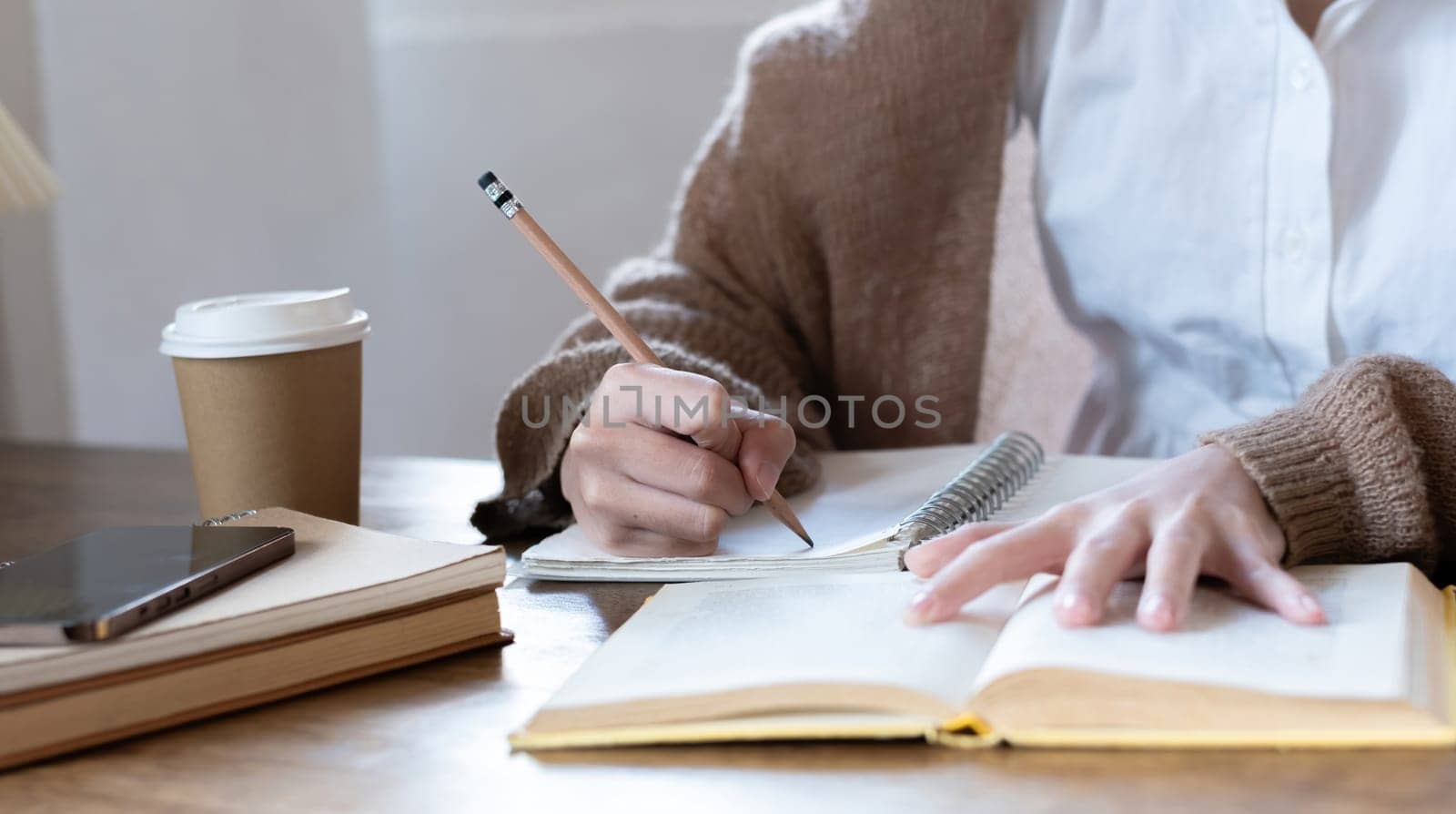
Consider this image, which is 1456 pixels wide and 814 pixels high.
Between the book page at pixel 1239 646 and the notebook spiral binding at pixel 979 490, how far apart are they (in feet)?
0.40

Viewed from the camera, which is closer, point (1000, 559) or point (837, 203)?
point (1000, 559)

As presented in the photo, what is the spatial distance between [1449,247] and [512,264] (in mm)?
1333

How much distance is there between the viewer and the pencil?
677 mm

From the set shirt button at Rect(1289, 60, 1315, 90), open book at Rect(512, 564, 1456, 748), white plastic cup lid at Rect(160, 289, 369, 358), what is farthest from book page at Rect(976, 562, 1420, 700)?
shirt button at Rect(1289, 60, 1315, 90)

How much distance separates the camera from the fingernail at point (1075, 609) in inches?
19.0

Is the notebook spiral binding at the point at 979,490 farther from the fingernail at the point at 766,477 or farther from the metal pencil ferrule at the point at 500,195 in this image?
the metal pencil ferrule at the point at 500,195

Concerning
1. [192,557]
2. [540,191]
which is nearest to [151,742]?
[192,557]

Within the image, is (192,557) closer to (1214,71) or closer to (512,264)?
(1214,71)

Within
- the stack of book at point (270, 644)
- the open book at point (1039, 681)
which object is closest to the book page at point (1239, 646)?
the open book at point (1039, 681)

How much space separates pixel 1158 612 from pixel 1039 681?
Result: 0.07 m

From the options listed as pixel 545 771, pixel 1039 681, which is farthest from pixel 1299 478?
pixel 545 771

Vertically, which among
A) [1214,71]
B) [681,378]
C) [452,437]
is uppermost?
[1214,71]

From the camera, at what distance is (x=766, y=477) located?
26.7 inches

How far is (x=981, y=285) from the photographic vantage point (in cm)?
106
